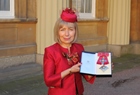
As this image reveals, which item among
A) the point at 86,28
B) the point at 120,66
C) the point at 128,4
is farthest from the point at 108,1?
the point at 120,66

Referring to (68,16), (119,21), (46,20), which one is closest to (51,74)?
(68,16)

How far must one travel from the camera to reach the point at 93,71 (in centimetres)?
337

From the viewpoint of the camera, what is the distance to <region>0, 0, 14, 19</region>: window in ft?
29.1

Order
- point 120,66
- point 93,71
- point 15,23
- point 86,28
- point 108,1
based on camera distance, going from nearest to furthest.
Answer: point 93,71 → point 15,23 → point 120,66 → point 86,28 → point 108,1

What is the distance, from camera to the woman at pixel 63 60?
10.9ft

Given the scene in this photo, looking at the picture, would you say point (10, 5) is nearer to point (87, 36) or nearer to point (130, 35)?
point (87, 36)

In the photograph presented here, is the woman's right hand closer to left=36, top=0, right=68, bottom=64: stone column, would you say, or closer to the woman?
the woman

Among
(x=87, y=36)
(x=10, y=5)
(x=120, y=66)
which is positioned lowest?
(x=120, y=66)

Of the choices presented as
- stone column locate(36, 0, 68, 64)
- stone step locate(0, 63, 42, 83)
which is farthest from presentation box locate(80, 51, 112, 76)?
stone column locate(36, 0, 68, 64)

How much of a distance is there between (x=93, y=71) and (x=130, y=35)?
10.7m

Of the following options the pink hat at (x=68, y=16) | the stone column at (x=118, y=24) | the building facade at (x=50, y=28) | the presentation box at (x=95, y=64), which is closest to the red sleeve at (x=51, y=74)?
the presentation box at (x=95, y=64)

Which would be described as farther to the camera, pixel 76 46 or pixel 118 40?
pixel 118 40

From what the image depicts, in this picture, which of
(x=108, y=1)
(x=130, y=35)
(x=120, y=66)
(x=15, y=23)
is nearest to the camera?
(x=15, y=23)

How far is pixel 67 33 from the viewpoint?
11.1ft
